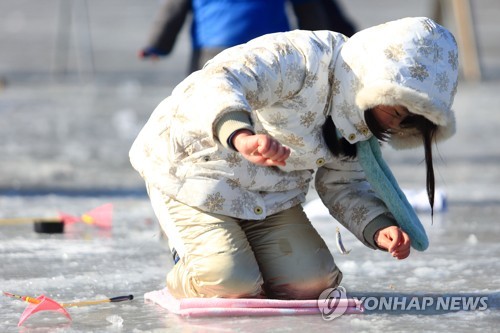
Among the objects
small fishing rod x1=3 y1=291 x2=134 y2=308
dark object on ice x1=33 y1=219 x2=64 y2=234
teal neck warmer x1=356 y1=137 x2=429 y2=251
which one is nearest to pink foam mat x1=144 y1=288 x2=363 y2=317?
small fishing rod x1=3 y1=291 x2=134 y2=308

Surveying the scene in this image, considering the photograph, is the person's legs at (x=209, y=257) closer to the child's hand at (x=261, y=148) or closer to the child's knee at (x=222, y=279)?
the child's knee at (x=222, y=279)

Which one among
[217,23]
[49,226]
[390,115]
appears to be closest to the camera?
[390,115]

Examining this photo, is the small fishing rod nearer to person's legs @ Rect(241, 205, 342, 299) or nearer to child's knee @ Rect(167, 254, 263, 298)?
child's knee @ Rect(167, 254, 263, 298)

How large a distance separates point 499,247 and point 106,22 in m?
13.8

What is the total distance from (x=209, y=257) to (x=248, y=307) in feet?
0.74

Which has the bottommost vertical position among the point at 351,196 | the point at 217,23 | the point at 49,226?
the point at 49,226

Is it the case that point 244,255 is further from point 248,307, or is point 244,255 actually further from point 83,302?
point 83,302

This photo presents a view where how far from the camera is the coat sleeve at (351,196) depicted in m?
3.66

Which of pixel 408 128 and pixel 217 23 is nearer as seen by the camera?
pixel 408 128

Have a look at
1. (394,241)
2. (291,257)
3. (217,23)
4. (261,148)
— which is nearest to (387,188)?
(394,241)

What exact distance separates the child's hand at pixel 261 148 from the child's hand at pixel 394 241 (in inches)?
25.2

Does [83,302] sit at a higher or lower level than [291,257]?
higher

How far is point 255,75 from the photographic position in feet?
10.9

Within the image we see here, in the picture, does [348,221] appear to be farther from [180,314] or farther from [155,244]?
[155,244]
